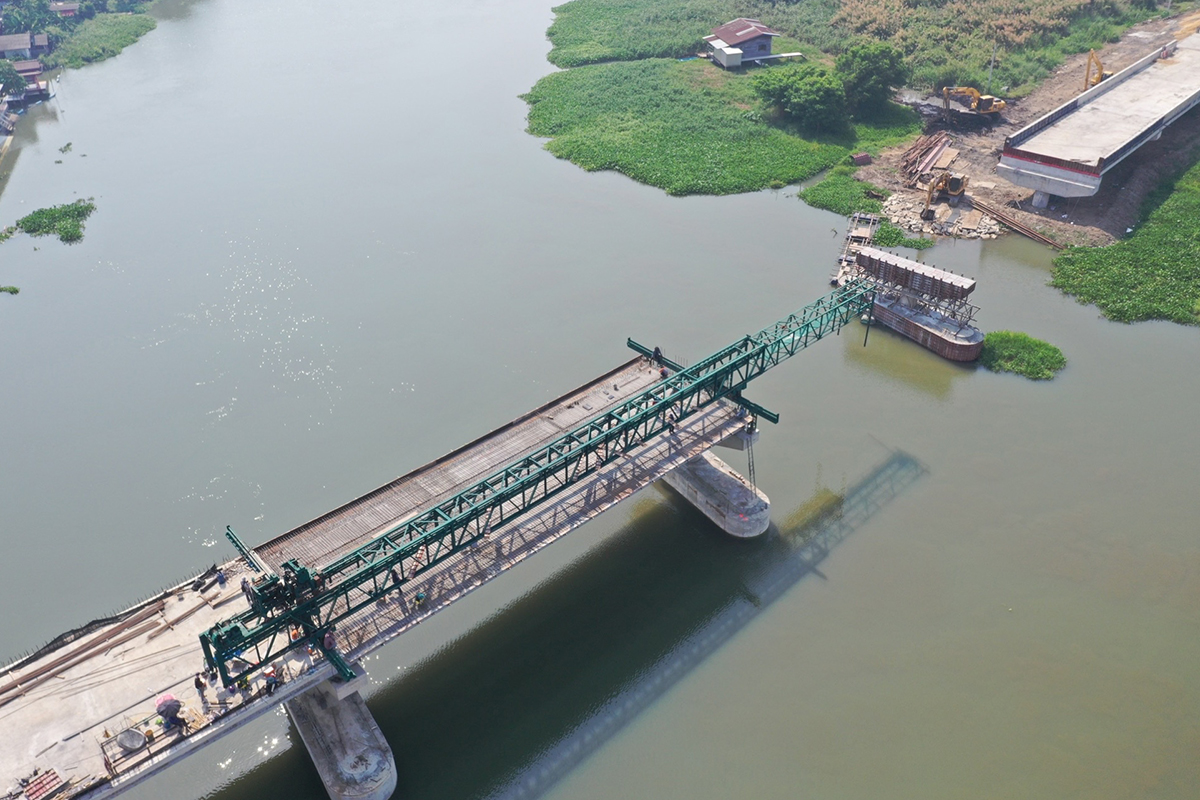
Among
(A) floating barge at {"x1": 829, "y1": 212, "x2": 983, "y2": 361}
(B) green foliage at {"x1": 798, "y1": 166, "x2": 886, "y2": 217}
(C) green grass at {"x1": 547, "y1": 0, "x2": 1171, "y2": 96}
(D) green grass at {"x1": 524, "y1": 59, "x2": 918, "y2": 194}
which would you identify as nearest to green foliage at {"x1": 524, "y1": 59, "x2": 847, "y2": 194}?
(D) green grass at {"x1": 524, "y1": 59, "x2": 918, "y2": 194}

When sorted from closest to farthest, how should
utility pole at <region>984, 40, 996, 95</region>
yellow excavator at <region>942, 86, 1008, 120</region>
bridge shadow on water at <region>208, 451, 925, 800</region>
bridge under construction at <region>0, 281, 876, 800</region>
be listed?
bridge under construction at <region>0, 281, 876, 800</region>
bridge shadow on water at <region>208, 451, 925, 800</region>
yellow excavator at <region>942, 86, 1008, 120</region>
utility pole at <region>984, 40, 996, 95</region>

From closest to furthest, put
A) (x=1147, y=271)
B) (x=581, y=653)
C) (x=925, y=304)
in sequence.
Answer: (x=581, y=653)
(x=925, y=304)
(x=1147, y=271)

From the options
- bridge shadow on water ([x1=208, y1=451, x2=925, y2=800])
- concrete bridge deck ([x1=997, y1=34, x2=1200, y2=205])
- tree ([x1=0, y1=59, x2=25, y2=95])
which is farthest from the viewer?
tree ([x1=0, y1=59, x2=25, y2=95])

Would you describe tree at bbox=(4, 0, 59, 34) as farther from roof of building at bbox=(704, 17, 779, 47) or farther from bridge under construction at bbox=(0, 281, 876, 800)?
bridge under construction at bbox=(0, 281, 876, 800)

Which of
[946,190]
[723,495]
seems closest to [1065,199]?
[946,190]

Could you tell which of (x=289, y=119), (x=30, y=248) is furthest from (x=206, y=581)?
(x=289, y=119)

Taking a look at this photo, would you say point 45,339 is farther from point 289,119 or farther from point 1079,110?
point 1079,110

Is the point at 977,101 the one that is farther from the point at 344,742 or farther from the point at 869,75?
the point at 344,742

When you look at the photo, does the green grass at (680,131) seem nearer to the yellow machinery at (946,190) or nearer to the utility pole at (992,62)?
the utility pole at (992,62)
